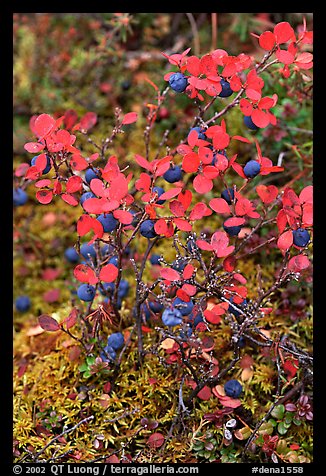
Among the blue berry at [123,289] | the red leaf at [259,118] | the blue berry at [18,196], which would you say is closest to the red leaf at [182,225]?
the red leaf at [259,118]

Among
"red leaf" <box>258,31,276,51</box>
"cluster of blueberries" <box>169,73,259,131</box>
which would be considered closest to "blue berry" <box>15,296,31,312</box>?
"cluster of blueberries" <box>169,73,259,131</box>

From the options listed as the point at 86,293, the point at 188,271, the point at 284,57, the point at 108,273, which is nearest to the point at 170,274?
the point at 188,271

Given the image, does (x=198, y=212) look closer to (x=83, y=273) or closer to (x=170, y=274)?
(x=170, y=274)

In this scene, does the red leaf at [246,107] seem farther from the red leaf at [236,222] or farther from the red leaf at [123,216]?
the red leaf at [123,216]

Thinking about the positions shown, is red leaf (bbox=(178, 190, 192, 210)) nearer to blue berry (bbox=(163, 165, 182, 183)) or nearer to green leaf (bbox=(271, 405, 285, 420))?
blue berry (bbox=(163, 165, 182, 183))

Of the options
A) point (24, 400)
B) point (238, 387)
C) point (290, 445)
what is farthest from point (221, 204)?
point (24, 400)

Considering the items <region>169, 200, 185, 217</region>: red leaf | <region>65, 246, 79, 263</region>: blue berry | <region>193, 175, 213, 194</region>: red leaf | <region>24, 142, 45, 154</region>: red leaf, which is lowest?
<region>65, 246, 79, 263</region>: blue berry
